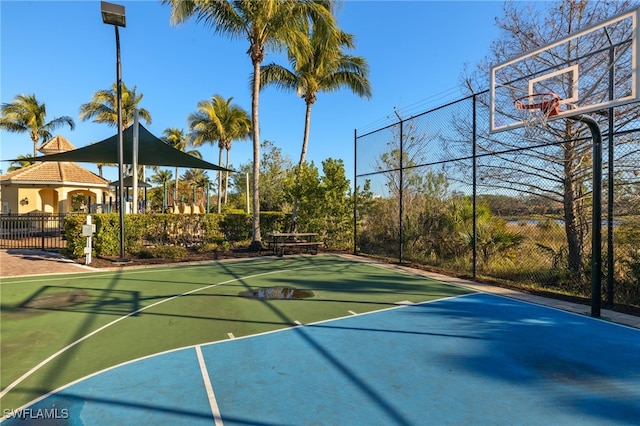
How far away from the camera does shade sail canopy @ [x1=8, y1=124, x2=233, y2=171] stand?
1466 centimetres

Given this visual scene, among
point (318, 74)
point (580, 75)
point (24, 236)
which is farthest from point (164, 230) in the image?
point (580, 75)

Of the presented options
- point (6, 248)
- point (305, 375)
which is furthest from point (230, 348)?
point (6, 248)

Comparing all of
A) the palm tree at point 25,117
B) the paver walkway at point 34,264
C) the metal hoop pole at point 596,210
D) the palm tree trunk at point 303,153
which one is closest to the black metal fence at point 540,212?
the metal hoop pole at point 596,210

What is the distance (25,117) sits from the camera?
29859mm

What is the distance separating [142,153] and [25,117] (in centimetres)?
2246

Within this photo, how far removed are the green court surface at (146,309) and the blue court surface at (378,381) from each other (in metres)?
0.45

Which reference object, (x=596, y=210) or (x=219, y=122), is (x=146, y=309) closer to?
(x=596, y=210)

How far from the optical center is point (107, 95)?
89.6ft

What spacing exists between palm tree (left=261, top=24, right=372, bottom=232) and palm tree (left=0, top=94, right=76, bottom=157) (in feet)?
80.8

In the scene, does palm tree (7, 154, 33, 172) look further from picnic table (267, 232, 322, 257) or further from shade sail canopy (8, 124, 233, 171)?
picnic table (267, 232, 322, 257)

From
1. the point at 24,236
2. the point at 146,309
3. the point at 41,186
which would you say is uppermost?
the point at 41,186

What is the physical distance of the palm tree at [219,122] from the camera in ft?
98.7

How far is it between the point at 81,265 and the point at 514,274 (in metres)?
12.0

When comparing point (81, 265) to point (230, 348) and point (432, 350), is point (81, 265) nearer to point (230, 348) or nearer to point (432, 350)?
point (230, 348)
